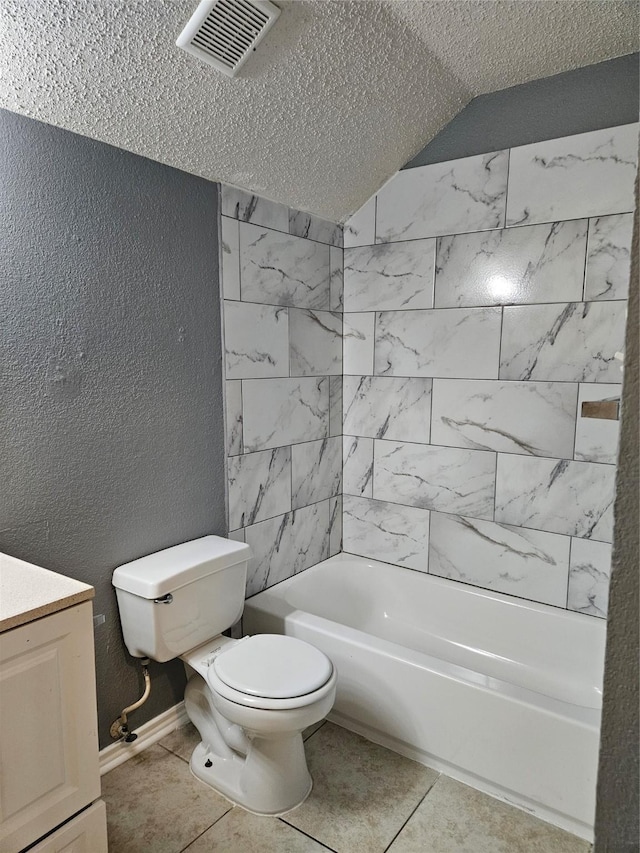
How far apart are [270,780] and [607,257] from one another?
7.36ft

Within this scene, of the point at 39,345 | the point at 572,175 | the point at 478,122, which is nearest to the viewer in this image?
the point at 39,345

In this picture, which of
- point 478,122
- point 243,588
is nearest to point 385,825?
point 243,588

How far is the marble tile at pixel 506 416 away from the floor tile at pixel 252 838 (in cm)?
163

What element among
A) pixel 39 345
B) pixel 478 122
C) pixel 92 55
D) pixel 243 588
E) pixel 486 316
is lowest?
pixel 243 588

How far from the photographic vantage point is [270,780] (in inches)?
73.9

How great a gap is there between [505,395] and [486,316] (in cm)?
36

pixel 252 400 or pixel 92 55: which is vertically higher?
pixel 92 55

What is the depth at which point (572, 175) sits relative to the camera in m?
Result: 2.25

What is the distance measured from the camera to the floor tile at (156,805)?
1.76 meters

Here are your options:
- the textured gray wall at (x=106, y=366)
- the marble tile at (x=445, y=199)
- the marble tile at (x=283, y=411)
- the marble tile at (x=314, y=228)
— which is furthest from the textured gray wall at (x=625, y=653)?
the marble tile at (x=314, y=228)

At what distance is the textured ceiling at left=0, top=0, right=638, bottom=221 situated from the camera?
5.05 feet

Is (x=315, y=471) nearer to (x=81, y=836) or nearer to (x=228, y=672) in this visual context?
(x=228, y=672)

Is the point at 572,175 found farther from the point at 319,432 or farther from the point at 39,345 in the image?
the point at 39,345

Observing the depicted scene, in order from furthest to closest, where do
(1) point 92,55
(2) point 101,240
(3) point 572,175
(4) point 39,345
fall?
(3) point 572,175
(2) point 101,240
(4) point 39,345
(1) point 92,55
